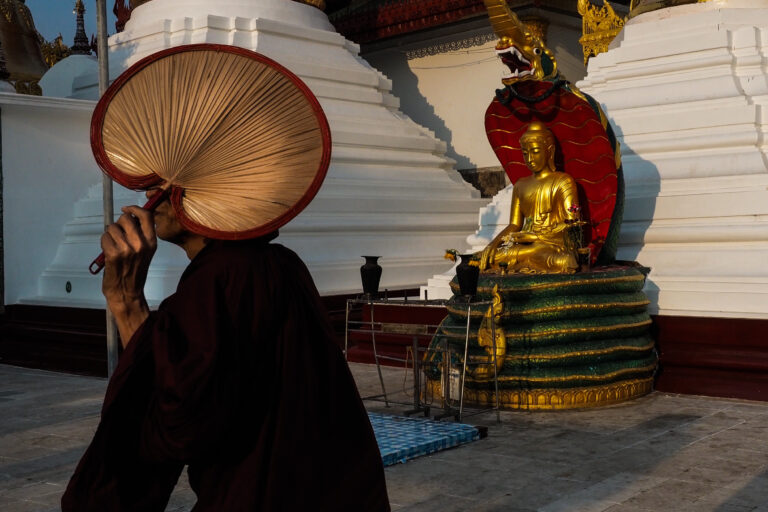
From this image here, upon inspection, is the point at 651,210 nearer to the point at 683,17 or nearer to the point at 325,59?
the point at 683,17

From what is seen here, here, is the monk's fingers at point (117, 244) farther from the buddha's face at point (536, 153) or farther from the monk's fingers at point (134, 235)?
the buddha's face at point (536, 153)

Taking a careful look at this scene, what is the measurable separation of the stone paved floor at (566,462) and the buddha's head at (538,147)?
1.56 meters

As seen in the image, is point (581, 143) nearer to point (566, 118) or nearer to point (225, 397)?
point (566, 118)

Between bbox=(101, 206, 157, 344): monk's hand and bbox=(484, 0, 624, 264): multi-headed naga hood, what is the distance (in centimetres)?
439

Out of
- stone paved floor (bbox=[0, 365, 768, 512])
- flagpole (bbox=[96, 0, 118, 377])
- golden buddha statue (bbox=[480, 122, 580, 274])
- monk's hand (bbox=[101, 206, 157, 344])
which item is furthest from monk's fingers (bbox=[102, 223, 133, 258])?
golden buddha statue (bbox=[480, 122, 580, 274])

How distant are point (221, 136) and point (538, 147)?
4.42 metres

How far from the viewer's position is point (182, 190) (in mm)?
1912

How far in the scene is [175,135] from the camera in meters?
1.95

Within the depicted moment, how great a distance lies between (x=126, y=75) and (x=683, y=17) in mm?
6576

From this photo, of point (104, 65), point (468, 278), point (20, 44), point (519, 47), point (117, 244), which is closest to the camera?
point (117, 244)

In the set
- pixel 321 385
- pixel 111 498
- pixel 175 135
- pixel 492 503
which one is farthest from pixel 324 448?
pixel 492 503

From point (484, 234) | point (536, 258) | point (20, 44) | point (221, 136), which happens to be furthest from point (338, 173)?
point (221, 136)

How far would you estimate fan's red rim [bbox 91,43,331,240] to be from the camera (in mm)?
1854

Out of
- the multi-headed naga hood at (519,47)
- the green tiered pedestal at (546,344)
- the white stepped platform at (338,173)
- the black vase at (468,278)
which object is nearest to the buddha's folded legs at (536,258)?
the green tiered pedestal at (546,344)
